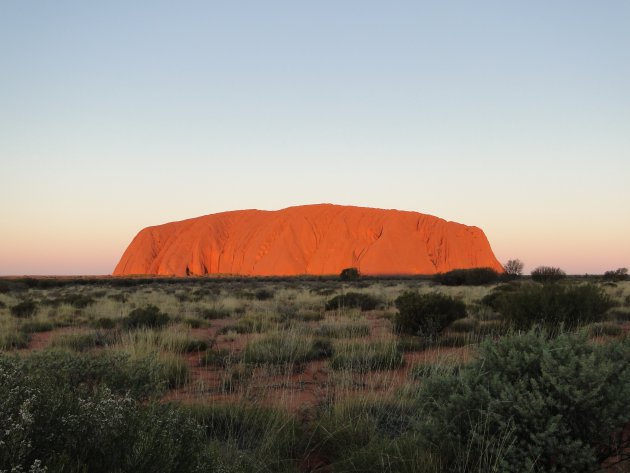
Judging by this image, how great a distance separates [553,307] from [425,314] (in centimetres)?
260

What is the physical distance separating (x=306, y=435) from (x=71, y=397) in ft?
7.32

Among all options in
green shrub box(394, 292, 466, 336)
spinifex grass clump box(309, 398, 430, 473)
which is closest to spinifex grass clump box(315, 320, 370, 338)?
green shrub box(394, 292, 466, 336)

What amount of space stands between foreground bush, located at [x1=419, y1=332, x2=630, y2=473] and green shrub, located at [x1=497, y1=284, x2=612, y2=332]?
7.25m

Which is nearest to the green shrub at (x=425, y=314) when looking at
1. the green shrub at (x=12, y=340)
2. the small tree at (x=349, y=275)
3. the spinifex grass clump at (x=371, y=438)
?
the spinifex grass clump at (x=371, y=438)

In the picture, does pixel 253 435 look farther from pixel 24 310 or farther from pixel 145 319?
pixel 24 310

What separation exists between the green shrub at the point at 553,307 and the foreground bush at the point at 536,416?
286 inches

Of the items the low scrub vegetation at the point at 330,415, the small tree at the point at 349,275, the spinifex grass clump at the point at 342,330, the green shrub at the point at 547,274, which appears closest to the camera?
the low scrub vegetation at the point at 330,415

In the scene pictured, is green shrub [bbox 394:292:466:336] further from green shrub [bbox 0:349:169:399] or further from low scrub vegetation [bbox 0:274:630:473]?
green shrub [bbox 0:349:169:399]

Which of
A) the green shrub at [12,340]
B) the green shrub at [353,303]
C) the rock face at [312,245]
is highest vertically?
the rock face at [312,245]

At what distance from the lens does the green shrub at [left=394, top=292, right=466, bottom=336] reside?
450 inches

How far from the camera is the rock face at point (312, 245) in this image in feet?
244

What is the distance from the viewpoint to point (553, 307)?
1098 cm

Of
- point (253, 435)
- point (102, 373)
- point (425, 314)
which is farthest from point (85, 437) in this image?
point (425, 314)

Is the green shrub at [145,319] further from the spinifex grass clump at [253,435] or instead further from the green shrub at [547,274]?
the green shrub at [547,274]
